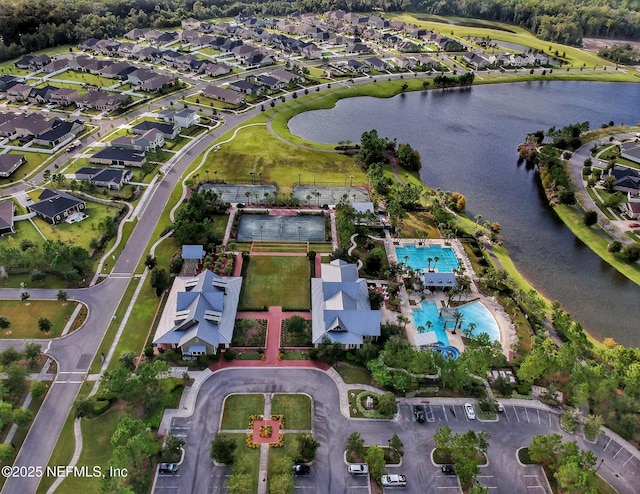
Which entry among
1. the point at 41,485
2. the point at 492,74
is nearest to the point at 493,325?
the point at 41,485

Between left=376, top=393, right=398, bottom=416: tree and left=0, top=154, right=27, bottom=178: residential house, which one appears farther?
left=0, top=154, right=27, bottom=178: residential house

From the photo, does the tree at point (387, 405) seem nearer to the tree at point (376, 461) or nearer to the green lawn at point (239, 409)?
the tree at point (376, 461)

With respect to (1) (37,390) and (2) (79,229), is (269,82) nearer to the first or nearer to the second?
(2) (79,229)

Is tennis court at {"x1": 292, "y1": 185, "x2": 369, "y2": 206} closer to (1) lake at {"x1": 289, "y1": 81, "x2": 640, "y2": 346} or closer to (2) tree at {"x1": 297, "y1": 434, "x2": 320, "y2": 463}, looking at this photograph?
(1) lake at {"x1": 289, "y1": 81, "x2": 640, "y2": 346}

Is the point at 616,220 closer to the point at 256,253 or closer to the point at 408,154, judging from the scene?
the point at 408,154

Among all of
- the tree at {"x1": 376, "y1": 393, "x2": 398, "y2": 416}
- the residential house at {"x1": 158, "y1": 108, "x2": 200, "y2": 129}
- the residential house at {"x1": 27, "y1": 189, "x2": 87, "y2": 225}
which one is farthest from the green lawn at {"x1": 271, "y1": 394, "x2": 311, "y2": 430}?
the residential house at {"x1": 158, "y1": 108, "x2": 200, "y2": 129}

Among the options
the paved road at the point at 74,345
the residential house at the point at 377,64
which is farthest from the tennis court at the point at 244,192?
the residential house at the point at 377,64
